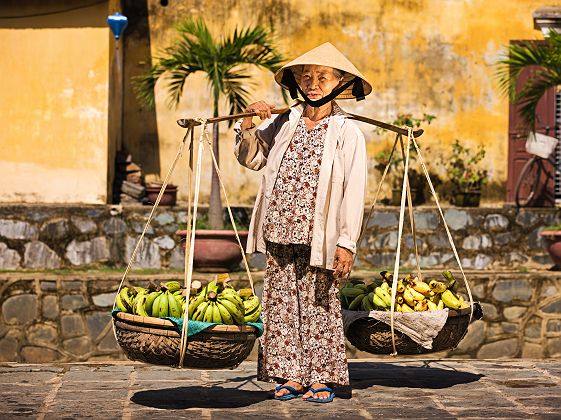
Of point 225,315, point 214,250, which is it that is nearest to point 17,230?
point 214,250

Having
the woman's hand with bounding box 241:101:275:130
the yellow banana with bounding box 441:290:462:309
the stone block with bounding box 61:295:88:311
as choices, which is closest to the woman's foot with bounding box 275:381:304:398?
the yellow banana with bounding box 441:290:462:309

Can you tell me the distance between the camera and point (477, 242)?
12617 millimetres

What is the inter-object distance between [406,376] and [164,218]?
4.96 m

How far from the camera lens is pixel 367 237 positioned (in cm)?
1226

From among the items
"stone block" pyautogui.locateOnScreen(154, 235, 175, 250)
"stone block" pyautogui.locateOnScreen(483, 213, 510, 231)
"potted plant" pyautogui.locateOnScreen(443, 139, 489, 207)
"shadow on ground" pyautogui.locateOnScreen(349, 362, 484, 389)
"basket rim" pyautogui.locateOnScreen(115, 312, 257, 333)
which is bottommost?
"shadow on ground" pyautogui.locateOnScreen(349, 362, 484, 389)

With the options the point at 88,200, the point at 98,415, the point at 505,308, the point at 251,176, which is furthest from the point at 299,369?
the point at 251,176

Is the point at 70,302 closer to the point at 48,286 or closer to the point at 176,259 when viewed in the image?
the point at 48,286

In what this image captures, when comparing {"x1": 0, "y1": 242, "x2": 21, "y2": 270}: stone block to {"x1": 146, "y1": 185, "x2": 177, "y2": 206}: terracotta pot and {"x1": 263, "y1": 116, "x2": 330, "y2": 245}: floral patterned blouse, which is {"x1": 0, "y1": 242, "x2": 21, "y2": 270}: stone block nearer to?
{"x1": 146, "y1": 185, "x2": 177, "y2": 206}: terracotta pot

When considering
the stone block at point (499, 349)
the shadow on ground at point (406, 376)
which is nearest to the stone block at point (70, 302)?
the shadow on ground at point (406, 376)

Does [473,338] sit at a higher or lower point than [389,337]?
lower

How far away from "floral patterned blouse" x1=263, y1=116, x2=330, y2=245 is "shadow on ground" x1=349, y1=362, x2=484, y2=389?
115 cm

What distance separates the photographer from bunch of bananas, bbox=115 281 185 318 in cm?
592

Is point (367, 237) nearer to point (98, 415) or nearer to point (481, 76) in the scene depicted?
point (481, 76)

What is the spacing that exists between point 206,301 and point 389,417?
1.07m
